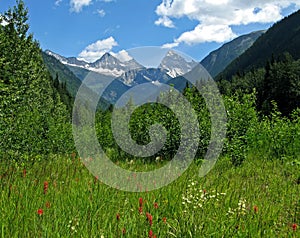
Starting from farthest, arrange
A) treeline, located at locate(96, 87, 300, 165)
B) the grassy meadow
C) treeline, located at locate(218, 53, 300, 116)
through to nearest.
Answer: treeline, located at locate(218, 53, 300, 116), treeline, located at locate(96, 87, 300, 165), the grassy meadow

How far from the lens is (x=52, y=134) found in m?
13.6

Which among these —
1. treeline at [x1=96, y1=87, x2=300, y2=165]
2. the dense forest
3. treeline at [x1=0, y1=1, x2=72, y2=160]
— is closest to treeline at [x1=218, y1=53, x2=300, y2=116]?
treeline at [x1=0, y1=1, x2=72, y2=160]

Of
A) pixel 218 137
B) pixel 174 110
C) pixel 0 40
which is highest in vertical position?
pixel 0 40

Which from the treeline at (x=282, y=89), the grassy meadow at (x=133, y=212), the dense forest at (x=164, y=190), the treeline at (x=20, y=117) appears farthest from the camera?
the treeline at (x=282, y=89)

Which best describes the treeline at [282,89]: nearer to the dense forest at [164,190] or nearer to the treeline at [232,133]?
the treeline at [232,133]

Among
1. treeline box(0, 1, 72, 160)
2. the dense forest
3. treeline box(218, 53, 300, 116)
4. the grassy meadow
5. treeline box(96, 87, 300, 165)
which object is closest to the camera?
the grassy meadow

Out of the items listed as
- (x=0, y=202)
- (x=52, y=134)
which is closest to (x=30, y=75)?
(x=52, y=134)

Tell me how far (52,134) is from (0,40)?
5.62m

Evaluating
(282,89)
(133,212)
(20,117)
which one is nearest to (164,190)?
(133,212)

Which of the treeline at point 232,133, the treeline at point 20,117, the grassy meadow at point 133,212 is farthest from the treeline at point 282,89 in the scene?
the grassy meadow at point 133,212

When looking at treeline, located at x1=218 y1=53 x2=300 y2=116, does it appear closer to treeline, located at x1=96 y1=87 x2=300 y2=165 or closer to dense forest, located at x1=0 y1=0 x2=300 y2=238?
treeline, located at x1=96 y1=87 x2=300 y2=165

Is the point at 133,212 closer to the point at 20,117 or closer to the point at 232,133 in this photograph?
the point at 20,117

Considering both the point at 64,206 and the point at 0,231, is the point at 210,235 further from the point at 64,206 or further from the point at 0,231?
the point at 0,231

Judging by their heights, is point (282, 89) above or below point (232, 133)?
above
